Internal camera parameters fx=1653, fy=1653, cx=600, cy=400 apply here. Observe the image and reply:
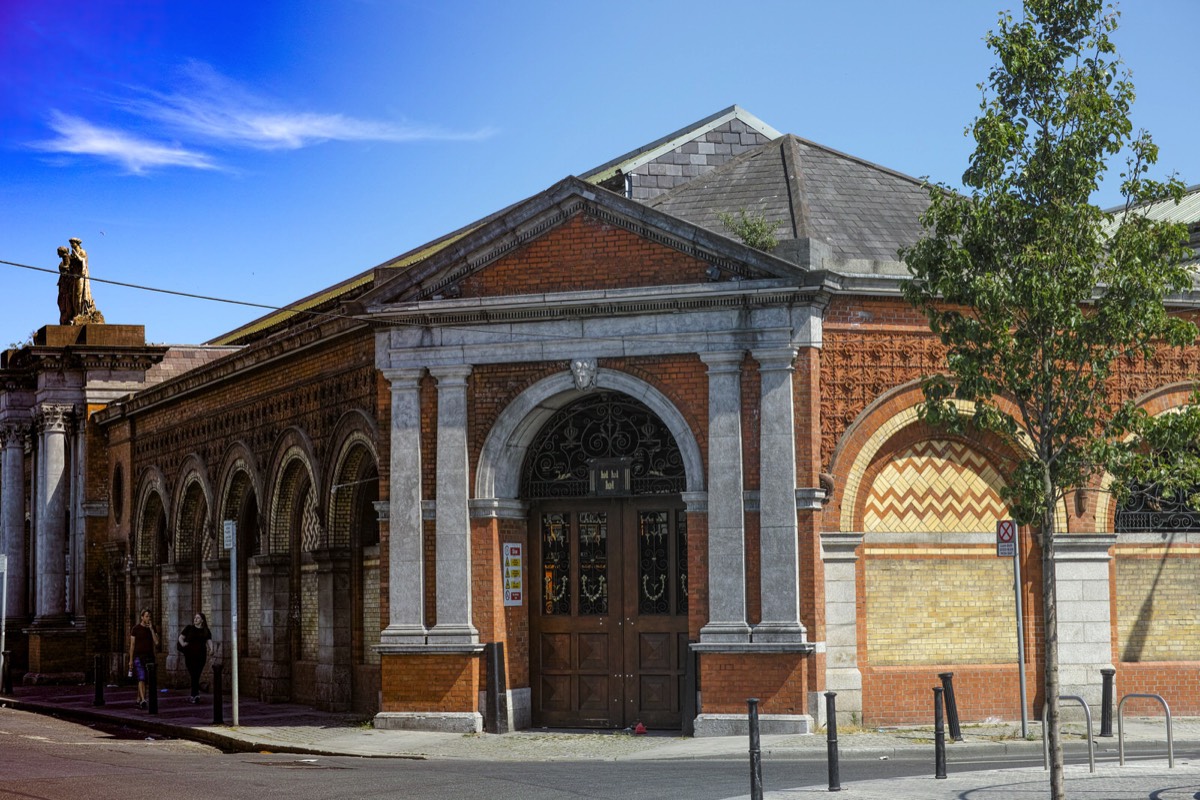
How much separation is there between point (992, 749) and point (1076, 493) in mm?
4407

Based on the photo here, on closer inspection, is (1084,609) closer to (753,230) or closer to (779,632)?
(779,632)

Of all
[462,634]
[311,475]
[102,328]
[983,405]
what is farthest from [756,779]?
[102,328]

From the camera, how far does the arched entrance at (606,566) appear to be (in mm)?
21422

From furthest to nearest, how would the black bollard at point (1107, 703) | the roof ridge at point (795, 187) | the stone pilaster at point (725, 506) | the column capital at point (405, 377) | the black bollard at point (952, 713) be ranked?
1. the column capital at point (405, 377)
2. the roof ridge at point (795, 187)
3. the stone pilaster at point (725, 506)
4. the black bollard at point (1107, 703)
5. the black bollard at point (952, 713)

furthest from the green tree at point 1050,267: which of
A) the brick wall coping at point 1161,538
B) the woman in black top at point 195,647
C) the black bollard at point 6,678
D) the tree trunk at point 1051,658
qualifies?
the black bollard at point 6,678

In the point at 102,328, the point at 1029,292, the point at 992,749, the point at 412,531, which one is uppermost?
the point at 102,328

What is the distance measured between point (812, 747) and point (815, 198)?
7.77 metres

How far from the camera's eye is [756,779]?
12.8 m

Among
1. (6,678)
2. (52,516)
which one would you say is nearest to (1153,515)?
(6,678)

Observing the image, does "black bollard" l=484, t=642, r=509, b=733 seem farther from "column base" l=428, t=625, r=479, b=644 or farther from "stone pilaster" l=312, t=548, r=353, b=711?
"stone pilaster" l=312, t=548, r=353, b=711

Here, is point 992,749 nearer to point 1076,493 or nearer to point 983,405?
point 1076,493

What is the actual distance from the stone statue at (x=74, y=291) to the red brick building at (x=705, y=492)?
2093 cm

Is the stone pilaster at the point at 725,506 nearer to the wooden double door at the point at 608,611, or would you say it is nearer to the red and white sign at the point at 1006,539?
the wooden double door at the point at 608,611

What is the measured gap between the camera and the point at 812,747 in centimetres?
1872
